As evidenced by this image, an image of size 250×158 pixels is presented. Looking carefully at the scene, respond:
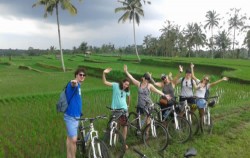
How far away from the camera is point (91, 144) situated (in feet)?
18.2

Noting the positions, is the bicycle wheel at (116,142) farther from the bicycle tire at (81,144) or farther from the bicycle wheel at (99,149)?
the bicycle wheel at (99,149)

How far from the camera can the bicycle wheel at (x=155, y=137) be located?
21.8 ft

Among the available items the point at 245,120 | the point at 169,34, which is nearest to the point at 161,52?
the point at 169,34

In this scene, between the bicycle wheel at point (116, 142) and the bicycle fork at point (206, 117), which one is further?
the bicycle fork at point (206, 117)

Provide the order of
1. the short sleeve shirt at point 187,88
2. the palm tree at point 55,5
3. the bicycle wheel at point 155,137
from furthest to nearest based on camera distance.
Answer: the palm tree at point 55,5 < the short sleeve shirt at point 187,88 < the bicycle wheel at point 155,137

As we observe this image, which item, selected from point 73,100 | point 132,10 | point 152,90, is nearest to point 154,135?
point 152,90

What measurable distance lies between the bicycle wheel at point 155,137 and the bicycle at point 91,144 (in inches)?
58.6

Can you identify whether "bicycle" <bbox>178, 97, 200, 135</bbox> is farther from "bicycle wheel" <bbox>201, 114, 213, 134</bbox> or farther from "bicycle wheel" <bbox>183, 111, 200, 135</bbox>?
"bicycle wheel" <bbox>201, 114, 213, 134</bbox>

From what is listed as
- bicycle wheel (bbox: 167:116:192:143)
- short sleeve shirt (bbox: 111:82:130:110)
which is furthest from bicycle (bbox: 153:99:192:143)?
short sleeve shirt (bbox: 111:82:130:110)

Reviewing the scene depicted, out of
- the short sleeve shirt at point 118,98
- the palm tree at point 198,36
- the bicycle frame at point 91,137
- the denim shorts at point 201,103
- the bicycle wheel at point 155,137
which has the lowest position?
the bicycle wheel at point 155,137

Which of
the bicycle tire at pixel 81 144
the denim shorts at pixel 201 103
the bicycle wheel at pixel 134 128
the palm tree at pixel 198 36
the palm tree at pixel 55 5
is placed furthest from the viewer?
the palm tree at pixel 198 36

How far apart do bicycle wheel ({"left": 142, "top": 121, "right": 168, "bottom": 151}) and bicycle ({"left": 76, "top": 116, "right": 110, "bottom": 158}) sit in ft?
4.88

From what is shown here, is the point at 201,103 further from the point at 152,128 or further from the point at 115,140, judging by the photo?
the point at 115,140

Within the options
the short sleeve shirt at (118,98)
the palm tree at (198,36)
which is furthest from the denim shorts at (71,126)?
the palm tree at (198,36)
